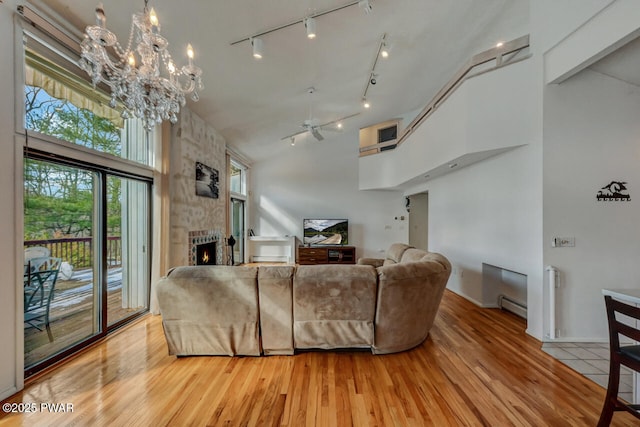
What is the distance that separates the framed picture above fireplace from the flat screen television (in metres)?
3.27

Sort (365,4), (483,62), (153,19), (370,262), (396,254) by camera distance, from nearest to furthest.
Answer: (153,19)
(365,4)
(483,62)
(396,254)
(370,262)

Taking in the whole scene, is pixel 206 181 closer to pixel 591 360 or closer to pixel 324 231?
pixel 324 231

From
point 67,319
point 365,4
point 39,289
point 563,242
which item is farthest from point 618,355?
point 67,319

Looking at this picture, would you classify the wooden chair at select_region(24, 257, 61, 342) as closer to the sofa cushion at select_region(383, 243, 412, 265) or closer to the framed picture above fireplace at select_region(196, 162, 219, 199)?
the framed picture above fireplace at select_region(196, 162, 219, 199)

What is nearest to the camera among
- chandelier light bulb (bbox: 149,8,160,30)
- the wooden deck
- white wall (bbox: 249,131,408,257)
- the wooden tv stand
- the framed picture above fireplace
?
chandelier light bulb (bbox: 149,8,160,30)

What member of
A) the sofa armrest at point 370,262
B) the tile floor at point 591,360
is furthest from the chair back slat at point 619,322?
the sofa armrest at point 370,262

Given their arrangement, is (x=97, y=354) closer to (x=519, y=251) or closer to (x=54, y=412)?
(x=54, y=412)

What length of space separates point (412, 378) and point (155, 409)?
2038 millimetres

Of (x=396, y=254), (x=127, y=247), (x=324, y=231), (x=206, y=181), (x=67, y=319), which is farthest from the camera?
(x=324, y=231)

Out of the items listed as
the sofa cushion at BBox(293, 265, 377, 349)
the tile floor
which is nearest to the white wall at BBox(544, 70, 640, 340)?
the tile floor

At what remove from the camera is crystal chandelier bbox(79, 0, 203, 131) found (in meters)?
1.85

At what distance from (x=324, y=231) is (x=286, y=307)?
17.5 feet

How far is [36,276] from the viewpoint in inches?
92.2

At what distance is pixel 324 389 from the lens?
203 cm
